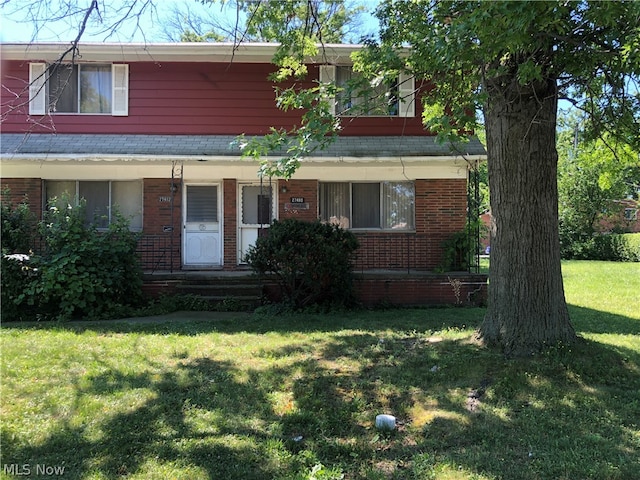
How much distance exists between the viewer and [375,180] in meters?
11.5

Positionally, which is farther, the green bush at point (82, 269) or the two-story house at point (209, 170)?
the two-story house at point (209, 170)

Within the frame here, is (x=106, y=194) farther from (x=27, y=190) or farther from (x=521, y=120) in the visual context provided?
(x=521, y=120)

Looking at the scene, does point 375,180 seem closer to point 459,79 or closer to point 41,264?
point 459,79

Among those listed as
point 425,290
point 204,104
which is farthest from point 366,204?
point 204,104

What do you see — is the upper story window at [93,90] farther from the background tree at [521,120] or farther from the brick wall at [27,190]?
the background tree at [521,120]

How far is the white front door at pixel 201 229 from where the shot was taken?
37.9 feet

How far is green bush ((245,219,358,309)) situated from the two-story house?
7.56 ft

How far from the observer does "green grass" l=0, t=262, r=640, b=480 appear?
320cm

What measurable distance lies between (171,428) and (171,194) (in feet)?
26.1

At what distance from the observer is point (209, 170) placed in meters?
11.3

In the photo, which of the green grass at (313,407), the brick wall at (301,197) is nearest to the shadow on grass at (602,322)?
the green grass at (313,407)

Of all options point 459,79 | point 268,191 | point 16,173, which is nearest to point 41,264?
point 16,173

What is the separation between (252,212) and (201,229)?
134 centimetres

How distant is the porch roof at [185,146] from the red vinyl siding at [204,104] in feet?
1.04
